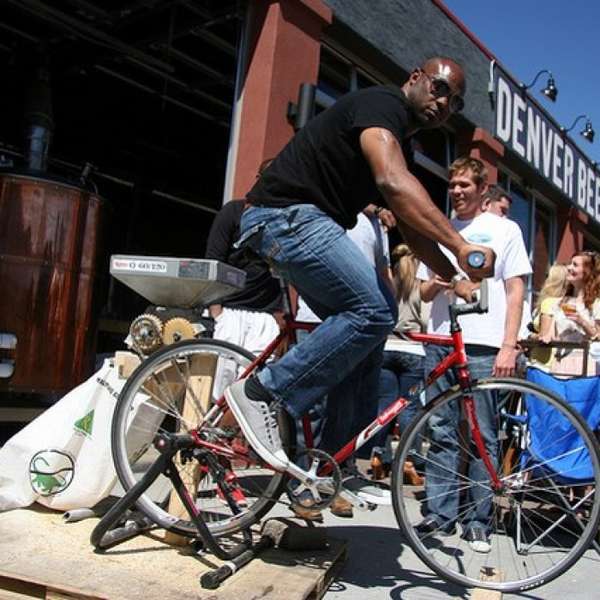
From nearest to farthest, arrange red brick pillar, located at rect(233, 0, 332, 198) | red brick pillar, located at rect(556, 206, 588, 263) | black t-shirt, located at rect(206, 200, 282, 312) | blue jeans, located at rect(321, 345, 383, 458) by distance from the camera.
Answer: blue jeans, located at rect(321, 345, 383, 458), black t-shirt, located at rect(206, 200, 282, 312), red brick pillar, located at rect(233, 0, 332, 198), red brick pillar, located at rect(556, 206, 588, 263)

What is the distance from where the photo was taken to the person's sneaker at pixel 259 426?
8.66 ft

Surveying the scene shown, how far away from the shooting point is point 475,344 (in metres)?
3.73

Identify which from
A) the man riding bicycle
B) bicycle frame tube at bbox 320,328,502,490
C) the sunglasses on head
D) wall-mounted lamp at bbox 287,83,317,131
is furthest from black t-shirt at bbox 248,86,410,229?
wall-mounted lamp at bbox 287,83,317,131

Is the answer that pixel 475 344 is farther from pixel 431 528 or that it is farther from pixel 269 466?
pixel 269 466

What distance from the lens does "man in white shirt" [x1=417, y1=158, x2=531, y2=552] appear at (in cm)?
327

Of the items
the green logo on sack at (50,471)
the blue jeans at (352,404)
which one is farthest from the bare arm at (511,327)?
the green logo on sack at (50,471)

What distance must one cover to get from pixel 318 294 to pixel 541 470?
159 cm

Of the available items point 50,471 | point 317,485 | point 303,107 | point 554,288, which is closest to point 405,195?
point 317,485

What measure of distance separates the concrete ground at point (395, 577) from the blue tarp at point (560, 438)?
48 cm

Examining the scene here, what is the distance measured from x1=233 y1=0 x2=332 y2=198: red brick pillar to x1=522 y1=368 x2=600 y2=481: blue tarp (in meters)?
3.14

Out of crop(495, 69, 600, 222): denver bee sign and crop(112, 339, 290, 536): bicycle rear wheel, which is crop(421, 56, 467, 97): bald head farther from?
crop(495, 69, 600, 222): denver bee sign

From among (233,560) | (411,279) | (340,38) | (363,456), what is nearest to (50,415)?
(233,560)

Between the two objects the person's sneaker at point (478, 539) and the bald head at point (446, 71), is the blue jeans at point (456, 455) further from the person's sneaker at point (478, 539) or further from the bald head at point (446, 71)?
the bald head at point (446, 71)

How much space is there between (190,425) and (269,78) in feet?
12.6
